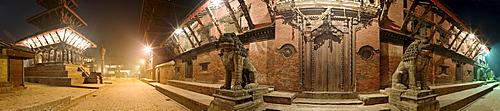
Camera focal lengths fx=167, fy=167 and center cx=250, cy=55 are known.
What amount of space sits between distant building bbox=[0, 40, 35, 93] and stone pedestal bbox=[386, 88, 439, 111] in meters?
16.0

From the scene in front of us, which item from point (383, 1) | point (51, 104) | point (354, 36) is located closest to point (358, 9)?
point (354, 36)

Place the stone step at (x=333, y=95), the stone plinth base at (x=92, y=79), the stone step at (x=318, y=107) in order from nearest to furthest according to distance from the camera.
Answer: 1. the stone step at (x=318, y=107)
2. the stone step at (x=333, y=95)
3. the stone plinth base at (x=92, y=79)

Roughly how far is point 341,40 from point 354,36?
0.56 m

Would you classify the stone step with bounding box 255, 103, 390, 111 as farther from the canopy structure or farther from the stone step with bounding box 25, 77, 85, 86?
the canopy structure

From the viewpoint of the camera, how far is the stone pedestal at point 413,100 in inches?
195

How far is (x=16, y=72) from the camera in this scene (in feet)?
29.6

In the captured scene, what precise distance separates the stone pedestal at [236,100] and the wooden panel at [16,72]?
11.9m

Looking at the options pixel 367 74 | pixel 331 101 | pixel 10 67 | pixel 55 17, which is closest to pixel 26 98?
pixel 10 67

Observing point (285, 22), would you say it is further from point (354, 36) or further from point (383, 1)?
point (383, 1)

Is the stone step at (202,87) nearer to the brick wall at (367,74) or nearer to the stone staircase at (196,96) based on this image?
the stone staircase at (196,96)

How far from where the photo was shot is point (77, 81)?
1321cm

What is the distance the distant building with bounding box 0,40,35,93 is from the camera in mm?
8188

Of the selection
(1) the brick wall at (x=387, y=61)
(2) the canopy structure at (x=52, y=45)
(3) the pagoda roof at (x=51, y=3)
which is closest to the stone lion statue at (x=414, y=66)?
(1) the brick wall at (x=387, y=61)

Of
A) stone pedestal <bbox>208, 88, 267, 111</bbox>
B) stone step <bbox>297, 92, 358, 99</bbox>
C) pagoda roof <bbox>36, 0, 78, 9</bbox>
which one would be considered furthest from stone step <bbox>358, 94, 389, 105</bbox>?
pagoda roof <bbox>36, 0, 78, 9</bbox>
